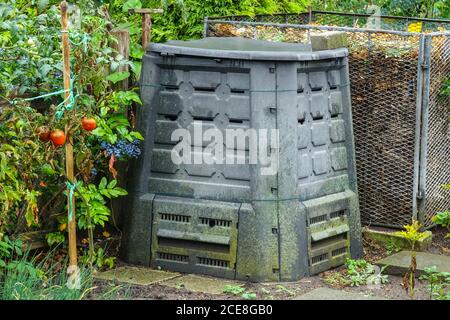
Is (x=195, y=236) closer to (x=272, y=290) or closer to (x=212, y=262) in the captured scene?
(x=212, y=262)

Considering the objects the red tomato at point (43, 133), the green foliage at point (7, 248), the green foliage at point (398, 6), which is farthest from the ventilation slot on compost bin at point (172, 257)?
the green foliage at point (398, 6)

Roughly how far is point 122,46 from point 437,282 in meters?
2.91

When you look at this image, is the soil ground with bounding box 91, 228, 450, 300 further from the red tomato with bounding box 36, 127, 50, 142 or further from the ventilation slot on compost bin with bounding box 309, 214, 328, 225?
the red tomato with bounding box 36, 127, 50, 142

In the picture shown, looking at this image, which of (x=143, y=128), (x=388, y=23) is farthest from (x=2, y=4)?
(x=388, y=23)

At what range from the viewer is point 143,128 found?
6.50 meters

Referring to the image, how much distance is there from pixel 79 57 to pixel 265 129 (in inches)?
53.4

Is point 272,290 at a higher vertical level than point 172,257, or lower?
lower

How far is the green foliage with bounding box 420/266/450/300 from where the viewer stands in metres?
5.83

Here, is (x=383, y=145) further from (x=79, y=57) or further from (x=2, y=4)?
(x=2, y=4)

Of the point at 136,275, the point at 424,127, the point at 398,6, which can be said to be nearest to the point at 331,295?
the point at 136,275

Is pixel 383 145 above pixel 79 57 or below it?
below

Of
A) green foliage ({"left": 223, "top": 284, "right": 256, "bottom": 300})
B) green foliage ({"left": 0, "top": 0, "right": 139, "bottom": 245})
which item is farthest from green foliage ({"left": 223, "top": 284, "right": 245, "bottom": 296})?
green foliage ({"left": 0, "top": 0, "right": 139, "bottom": 245})

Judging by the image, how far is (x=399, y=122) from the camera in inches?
292

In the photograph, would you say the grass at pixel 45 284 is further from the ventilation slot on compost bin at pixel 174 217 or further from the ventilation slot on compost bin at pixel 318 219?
the ventilation slot on compost bin at pixel 318 219
